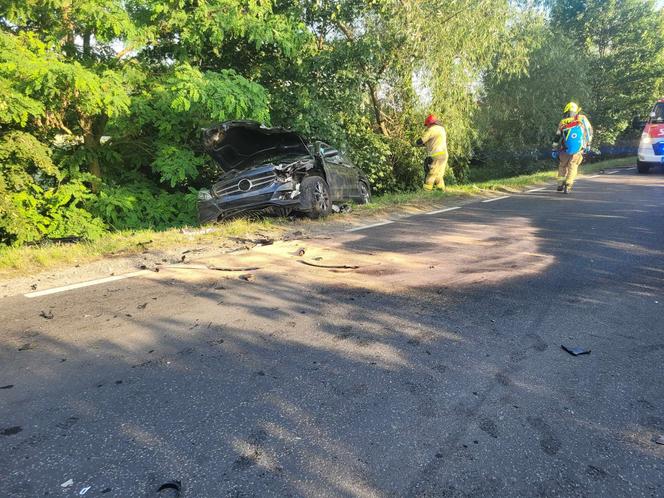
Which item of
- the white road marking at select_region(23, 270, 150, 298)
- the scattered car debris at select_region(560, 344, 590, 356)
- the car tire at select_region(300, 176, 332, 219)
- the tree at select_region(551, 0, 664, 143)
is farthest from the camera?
the tree at select_region(551, 0, 664, 143)

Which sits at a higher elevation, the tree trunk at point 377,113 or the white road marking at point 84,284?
the tree trunk at point 377,113

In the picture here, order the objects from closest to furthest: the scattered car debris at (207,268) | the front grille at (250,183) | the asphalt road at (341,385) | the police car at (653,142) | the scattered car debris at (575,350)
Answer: the asphalt road at (341,385) → the scattered car debris at (575,350) → the scattered car debris at (207,268) → the front grille at (250,183) → the police car at (653,142)

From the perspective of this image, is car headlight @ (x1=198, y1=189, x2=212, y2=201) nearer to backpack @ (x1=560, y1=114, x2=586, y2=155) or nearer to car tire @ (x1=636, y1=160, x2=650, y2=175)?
backpack @ (x1=560, y1=114, x2=586, y2=155)

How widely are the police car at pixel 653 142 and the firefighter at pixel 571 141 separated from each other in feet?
24.0

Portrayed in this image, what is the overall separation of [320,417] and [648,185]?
14053 mm

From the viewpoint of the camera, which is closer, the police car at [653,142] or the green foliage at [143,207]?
the green foliage at [143,207]

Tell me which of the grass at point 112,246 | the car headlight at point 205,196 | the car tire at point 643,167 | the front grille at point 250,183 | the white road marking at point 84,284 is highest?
the front grille at point 250,183

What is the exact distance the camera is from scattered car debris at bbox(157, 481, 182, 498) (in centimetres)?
199

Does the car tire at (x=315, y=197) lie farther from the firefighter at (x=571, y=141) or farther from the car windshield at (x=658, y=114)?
the car windshield at (x=658, y=114)

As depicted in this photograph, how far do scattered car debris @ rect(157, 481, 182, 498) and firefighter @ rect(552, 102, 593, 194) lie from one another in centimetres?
1197

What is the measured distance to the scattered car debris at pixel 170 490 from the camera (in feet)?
6.52

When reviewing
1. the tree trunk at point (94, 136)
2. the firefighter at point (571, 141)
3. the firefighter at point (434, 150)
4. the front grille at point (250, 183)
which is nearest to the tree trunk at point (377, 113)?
the firefighter at point (434, 150)

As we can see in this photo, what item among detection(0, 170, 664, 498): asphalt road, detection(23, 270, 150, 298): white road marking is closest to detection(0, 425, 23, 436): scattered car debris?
detection(0, 170, 664, 498): asphalt road

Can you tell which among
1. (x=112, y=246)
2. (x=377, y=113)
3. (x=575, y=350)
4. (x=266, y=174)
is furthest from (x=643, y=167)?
(x=112, y=246)
